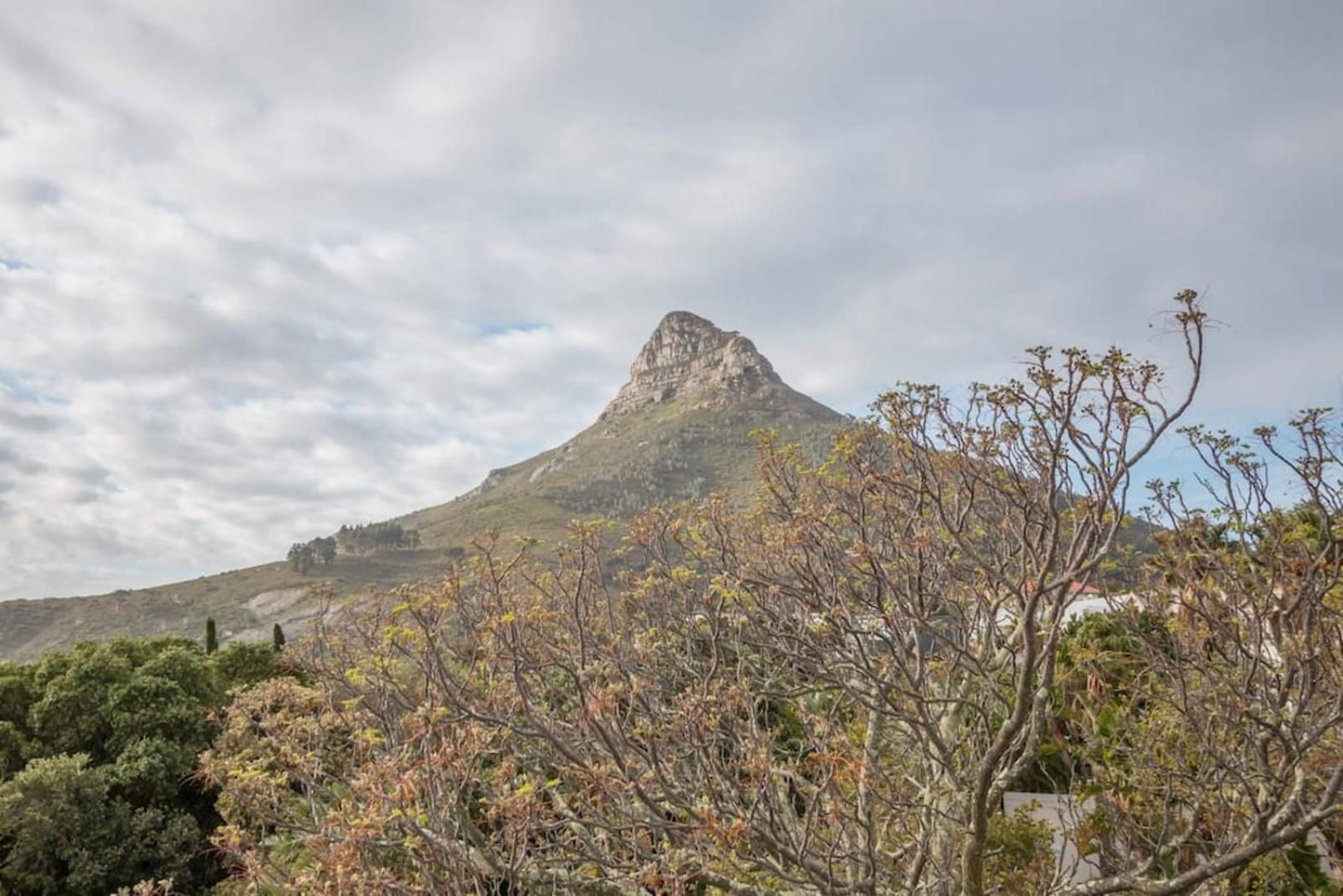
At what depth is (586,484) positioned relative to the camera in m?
106

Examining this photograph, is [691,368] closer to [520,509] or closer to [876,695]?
[520,509]

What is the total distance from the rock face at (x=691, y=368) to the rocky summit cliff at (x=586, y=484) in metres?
0.31

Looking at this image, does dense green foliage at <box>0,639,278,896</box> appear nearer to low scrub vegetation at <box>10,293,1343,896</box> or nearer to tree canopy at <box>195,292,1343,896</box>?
low scrub vegetation at <box>10,293,1343,896</box>

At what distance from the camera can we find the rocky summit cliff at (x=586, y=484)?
7662 centimetres

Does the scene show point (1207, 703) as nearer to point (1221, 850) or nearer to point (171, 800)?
point (1221, 850)

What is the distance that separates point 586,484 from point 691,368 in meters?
61.6

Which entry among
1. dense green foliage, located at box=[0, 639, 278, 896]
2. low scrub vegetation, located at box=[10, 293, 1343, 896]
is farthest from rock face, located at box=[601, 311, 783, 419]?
low scrub vegetation, located at box=[10, 293, 1343, 896]

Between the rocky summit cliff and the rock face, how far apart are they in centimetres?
31

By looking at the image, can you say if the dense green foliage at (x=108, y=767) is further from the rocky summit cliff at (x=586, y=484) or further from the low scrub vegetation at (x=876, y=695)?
the rocky summit cliff at (x=586, y=484)

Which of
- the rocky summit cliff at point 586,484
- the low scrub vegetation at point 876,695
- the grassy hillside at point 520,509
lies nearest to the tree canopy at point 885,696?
the low scrub vegetation at point 876,695

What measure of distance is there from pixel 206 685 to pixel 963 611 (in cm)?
1795

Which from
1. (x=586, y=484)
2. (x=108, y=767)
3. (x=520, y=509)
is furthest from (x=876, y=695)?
(x=586, y=484)

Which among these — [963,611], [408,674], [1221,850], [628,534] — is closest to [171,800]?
[408,674]

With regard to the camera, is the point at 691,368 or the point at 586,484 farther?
the point at 691,368
